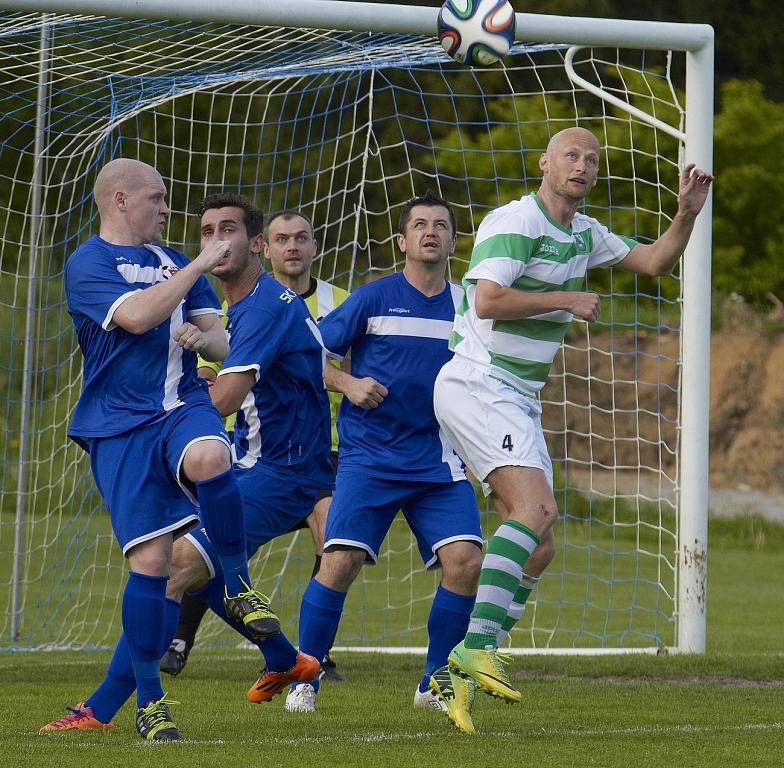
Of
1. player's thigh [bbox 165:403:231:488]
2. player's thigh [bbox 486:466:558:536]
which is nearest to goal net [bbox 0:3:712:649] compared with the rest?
player's thigh [bbox 486:466:558:536]

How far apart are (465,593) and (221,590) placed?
3.28 feet

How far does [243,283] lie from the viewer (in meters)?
6.34

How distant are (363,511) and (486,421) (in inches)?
37.2

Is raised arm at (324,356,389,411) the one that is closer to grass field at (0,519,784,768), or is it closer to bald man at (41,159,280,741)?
bald man at (41,159,280,741)

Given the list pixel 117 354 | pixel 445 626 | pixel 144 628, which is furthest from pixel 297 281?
pixel 144 628

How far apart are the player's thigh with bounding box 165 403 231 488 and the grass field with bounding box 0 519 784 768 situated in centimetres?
89

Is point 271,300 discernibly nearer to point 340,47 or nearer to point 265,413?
point 265,413

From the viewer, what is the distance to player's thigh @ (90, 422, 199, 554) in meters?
5.00

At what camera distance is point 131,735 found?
5125mm

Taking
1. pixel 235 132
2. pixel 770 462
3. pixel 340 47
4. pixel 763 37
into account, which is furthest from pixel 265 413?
pixel 763 37

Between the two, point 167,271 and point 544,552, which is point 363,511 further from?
point 167,271

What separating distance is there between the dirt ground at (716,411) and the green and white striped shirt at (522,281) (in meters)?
13.0

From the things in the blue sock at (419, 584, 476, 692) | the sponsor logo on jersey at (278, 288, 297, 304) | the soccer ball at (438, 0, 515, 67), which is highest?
the soccer ball at (438, 0, 515, 67)

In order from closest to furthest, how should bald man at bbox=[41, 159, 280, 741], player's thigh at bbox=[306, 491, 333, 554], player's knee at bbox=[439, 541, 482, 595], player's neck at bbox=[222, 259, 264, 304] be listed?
bald man at bbox=[41, 159, 280, 741], player's knee at bbox=[439, 541, 482, 595], player's neck at bbox=[222, 259, 264, 304], player's thigh at bbox=[306, 491, 333, 554]
